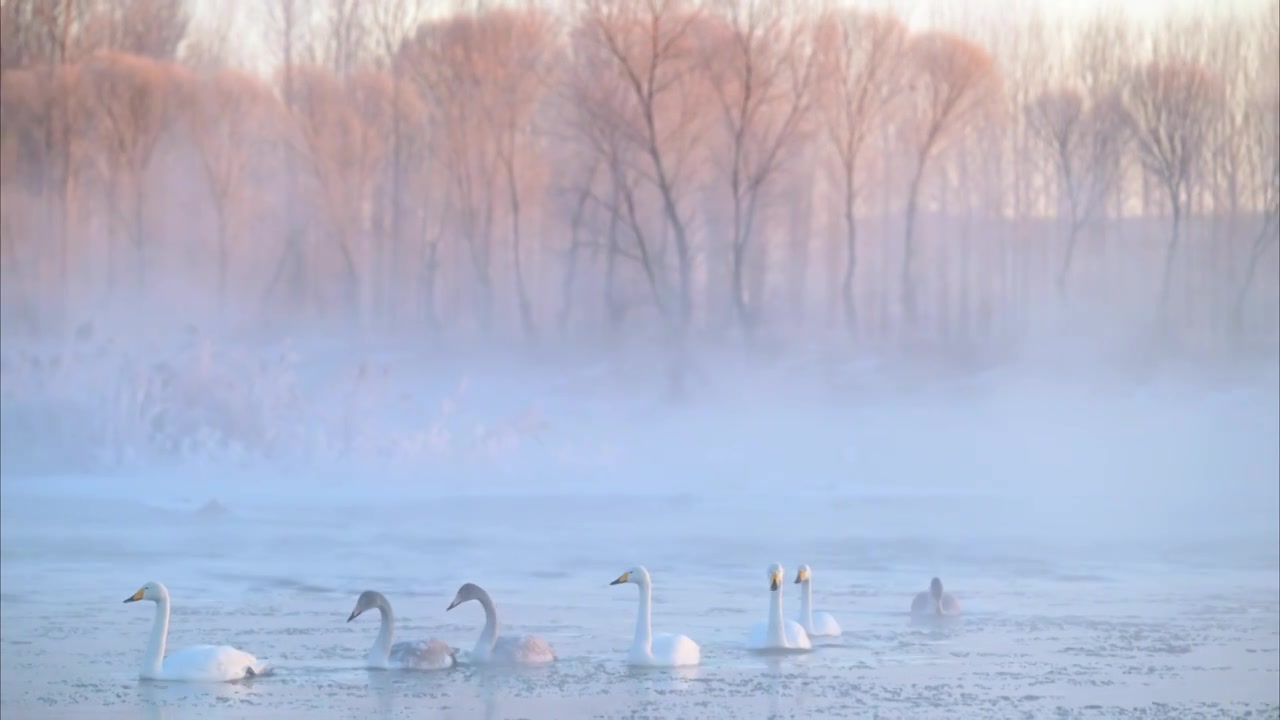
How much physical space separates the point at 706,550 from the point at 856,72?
16.2 meters

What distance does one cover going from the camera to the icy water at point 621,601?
8.00m

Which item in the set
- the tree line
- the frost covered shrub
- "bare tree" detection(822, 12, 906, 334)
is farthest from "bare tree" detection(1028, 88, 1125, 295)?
the frost covered shrub

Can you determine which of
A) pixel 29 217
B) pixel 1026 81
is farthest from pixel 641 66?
pixel 29 217

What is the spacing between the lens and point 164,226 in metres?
33.1

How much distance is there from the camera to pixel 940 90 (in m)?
28.6

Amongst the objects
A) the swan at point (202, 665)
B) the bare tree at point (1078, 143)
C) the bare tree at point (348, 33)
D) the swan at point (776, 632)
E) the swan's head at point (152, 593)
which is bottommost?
the swan at point (202, 665)

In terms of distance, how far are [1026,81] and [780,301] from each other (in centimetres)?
562

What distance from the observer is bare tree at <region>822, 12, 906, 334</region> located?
92.3 ft

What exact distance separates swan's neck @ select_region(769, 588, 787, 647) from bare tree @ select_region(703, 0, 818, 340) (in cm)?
1768

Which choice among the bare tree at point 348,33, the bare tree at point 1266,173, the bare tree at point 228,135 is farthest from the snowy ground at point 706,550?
the bare tree at point 348,33

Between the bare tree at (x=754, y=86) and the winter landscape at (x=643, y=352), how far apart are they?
0.11 m

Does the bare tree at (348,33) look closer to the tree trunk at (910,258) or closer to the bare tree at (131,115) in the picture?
the bare tree at (131,115)

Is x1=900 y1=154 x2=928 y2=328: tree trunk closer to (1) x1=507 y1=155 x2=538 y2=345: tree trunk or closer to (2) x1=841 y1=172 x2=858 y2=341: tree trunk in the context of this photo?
(2) x1=841 y1=172 x2=858 y2=341: tree trunk

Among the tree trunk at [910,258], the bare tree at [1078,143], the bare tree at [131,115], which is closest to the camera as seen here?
the tree trunk at [910,258]
